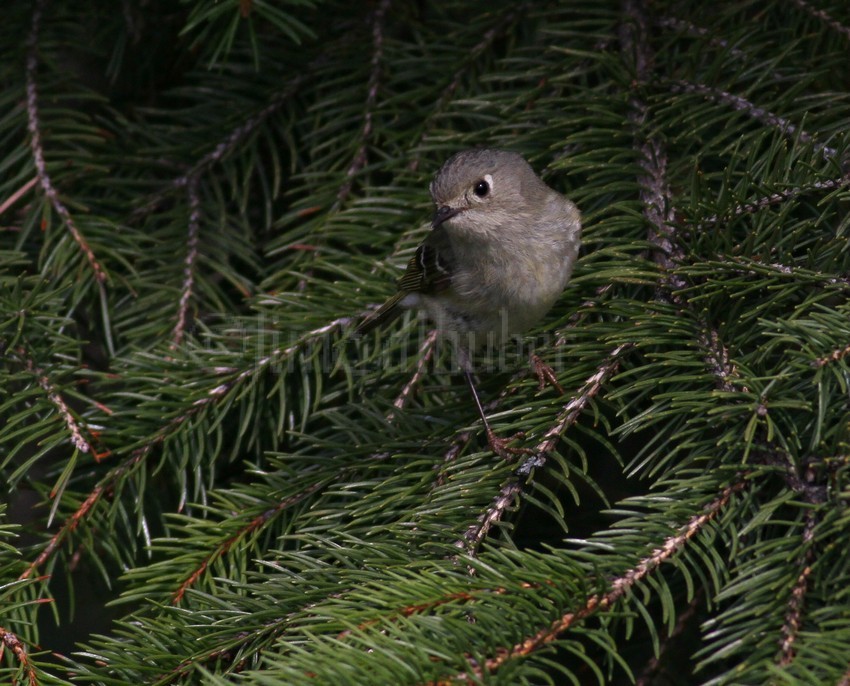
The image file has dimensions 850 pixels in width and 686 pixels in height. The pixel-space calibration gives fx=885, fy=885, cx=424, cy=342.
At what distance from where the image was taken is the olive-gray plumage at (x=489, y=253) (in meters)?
2.02

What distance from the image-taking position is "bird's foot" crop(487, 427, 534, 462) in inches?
57.5

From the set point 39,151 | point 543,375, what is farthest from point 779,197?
point 39,151

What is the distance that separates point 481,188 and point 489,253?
17 centimetres

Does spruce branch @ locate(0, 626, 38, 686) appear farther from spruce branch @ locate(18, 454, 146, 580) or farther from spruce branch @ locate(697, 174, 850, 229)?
spruce branch @ locate(697, 174, 850, 229)

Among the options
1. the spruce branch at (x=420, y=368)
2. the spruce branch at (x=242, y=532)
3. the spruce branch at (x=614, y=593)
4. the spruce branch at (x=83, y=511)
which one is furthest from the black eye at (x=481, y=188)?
the spruce branch at (x=614, y=593)

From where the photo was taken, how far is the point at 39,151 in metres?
2.10

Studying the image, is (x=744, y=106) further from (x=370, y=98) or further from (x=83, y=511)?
(x=83, y=511)

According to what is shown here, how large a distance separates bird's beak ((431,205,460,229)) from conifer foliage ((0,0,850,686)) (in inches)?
2.3

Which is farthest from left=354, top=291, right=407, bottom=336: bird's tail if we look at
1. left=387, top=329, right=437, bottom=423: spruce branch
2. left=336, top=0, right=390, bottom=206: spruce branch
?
left=336, top=0, right=390, bottom=206: spruce branch

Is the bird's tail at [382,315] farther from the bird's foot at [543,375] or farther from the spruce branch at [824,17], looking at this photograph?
the spruce branch at [824,17]

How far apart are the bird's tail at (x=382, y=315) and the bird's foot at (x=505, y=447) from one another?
0.51m

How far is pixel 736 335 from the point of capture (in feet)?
4.85

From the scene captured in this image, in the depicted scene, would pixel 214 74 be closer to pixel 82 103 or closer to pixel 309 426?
pixel 82 103

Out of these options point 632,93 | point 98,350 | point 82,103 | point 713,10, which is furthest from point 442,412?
point 82,103
